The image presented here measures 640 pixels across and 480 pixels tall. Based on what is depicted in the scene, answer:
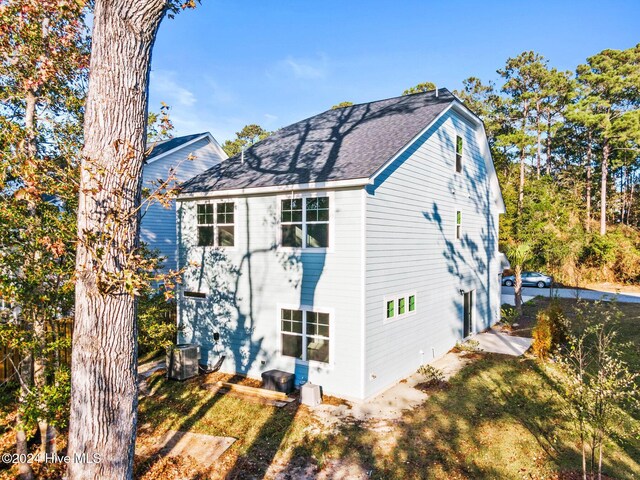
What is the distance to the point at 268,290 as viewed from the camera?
10906 mm

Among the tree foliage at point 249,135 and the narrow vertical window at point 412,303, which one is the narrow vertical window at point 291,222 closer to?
the narrow vertical window at point 412,303

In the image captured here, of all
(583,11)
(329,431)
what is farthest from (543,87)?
(329,431)

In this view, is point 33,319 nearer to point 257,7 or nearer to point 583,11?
point 257,7

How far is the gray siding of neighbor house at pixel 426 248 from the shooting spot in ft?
32.3

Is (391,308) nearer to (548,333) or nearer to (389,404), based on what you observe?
(389,404)

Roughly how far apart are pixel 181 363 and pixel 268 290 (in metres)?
3.41

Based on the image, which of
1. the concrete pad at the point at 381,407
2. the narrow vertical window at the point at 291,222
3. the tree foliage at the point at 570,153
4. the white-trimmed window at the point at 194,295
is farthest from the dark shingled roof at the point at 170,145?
the tree foliage at the point at 570,153

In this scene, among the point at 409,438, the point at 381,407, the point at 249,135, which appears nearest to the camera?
the point at 409,438

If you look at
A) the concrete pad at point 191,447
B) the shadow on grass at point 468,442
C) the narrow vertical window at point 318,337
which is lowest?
the concrete pad at point 191,447

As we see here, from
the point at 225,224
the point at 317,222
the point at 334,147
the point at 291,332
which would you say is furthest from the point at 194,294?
the point at 334,147

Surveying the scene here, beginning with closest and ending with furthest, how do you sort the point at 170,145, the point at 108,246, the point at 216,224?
1. the point at 108,246
2. the point at 216,224
3. the point at 170,145

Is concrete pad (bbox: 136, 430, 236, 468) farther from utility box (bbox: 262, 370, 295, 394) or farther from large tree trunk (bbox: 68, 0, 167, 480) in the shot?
large tree trunk (bbox: 68, 0, 167, 480)

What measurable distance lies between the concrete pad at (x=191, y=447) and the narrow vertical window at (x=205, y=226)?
19.5 ft

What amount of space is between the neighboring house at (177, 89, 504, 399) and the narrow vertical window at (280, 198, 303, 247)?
1.5 inches
